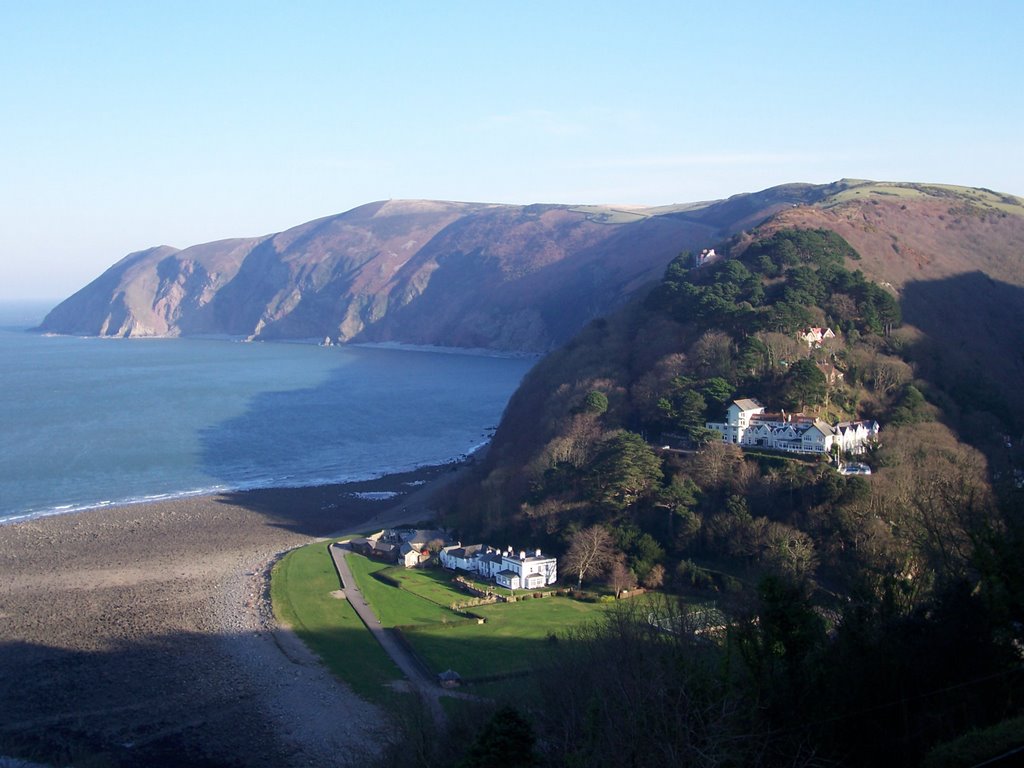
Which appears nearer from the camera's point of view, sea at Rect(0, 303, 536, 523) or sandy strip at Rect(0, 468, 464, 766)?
sandy strip at Rect(0, 468, 464, 766)

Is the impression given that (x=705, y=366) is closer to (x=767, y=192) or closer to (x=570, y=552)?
(x=570, y=552)

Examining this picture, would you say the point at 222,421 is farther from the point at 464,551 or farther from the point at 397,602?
the point at 397,602

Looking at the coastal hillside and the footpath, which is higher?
the coastal hillside

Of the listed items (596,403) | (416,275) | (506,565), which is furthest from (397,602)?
(416,275)

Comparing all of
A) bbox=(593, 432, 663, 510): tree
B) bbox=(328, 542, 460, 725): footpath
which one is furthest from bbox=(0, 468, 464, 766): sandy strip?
bbox=(593, 432, 663, 510): tree

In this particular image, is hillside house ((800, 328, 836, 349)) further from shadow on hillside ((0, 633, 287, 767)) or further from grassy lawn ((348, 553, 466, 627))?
shadow on hillside ((0, 633, 287, 767))

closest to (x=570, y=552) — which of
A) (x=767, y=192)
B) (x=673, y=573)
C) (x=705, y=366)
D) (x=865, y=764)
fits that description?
(x=673, y=573)
